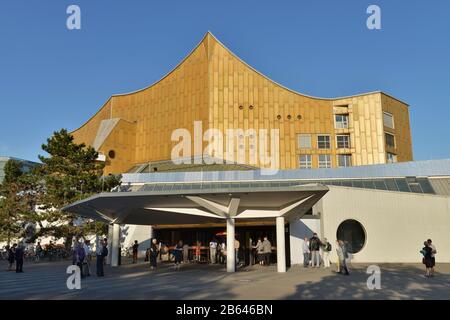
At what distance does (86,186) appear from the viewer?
101 feet

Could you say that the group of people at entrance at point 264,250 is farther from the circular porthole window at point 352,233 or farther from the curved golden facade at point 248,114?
the curved golden facade at point 248,114

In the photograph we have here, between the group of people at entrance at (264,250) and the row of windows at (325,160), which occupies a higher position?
the row of windows at (325,160)

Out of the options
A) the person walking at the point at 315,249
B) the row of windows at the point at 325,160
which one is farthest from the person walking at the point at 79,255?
the row of windows at the point at 325,160

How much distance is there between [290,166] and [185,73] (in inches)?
617

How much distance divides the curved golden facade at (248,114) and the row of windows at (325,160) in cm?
32

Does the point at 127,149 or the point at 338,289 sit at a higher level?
the point at 127,149

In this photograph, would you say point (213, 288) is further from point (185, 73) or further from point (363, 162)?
point (185, 73)

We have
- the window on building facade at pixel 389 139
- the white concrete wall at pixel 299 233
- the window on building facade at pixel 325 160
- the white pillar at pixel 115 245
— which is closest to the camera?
the white pillar at pixel 115 245

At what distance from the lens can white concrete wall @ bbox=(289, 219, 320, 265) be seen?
24656 mm

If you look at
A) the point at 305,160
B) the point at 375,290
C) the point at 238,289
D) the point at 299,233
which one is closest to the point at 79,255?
the point at 238,289

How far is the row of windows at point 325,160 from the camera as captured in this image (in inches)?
1770

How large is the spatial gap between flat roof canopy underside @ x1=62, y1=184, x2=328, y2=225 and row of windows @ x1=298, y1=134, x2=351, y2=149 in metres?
26.9

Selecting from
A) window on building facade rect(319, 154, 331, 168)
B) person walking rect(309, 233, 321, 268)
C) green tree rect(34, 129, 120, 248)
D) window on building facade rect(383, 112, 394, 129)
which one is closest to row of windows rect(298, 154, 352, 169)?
window on building facade rect(319, 154, 331, 168)
